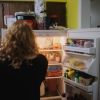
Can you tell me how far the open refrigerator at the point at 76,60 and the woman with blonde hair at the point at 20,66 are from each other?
0.60 meters

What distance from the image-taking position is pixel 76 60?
6.66ft

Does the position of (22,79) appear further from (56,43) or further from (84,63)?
(56,43)

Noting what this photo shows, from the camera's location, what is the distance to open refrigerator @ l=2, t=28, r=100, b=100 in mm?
1782

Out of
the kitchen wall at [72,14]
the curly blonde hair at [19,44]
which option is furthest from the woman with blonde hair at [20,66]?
the kitchen wall at [72,14]

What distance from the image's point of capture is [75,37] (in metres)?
2.07

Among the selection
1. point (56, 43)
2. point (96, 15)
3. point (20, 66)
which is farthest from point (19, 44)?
point (96, 15)

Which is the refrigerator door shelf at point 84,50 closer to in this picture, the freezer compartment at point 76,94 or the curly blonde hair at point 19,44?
the freezer compartment at point 76,94

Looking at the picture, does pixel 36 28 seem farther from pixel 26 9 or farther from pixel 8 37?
pixel 8 37

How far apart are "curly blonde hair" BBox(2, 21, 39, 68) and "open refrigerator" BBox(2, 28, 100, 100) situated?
0.63 meters

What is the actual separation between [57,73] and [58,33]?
66 cm

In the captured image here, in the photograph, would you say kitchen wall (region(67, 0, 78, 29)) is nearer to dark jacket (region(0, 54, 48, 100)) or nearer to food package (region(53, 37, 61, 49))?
food package (region(53, 37, 61, 49))

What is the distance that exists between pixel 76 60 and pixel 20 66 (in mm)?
902

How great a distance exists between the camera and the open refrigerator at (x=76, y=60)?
5.85 ft

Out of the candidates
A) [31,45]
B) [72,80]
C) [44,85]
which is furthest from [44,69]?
[44,85]
